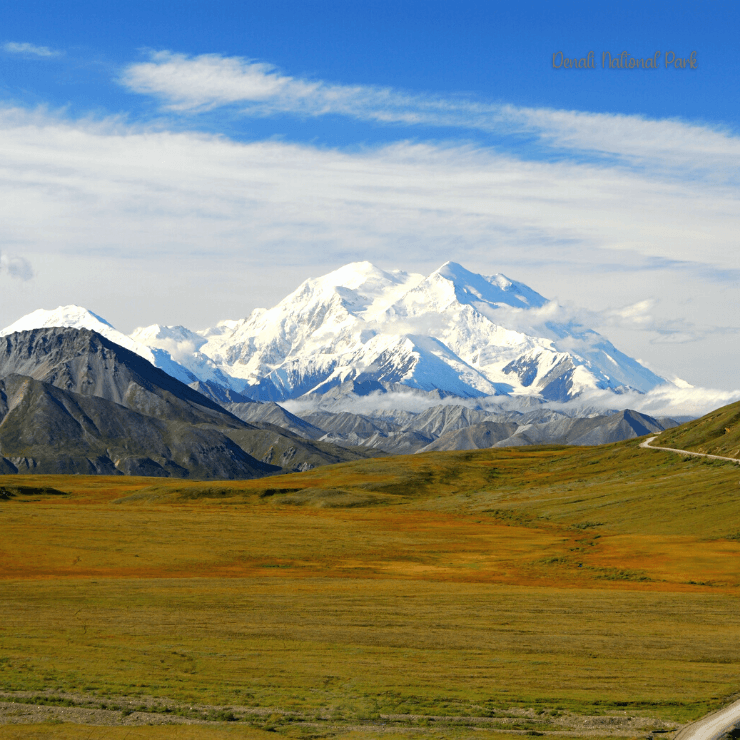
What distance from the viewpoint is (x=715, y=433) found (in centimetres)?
18112

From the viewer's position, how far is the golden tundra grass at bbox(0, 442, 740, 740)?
1471 inches

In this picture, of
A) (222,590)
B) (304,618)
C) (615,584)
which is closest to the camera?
(304,618)

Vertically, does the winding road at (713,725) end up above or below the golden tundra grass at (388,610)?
above

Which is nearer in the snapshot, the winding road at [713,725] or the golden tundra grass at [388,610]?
the winding road at [713,725]

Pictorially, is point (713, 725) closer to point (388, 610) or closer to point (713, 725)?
point (713, 725)

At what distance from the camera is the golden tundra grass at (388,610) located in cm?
3738

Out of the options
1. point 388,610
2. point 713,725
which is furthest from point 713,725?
point 388,610

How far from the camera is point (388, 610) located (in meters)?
59.8

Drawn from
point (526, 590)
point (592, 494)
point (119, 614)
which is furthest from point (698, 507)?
point (119, 614)

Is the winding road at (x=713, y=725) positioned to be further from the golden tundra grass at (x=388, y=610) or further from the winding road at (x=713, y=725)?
the golden tundra grass at (x=388, y=610)

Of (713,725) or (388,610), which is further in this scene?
(388,610)

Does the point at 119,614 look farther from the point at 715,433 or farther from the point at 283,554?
the point at 715,433

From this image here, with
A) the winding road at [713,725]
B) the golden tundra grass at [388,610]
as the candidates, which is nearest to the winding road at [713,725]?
the winding road at [713,725]

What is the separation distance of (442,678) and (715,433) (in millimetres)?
157495
